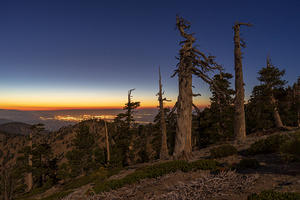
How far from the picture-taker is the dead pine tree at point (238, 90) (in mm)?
16828

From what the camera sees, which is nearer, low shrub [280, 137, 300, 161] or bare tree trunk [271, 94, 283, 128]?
low shrub [280, 137, 300, 161]

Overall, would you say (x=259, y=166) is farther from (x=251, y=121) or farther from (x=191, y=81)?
(x=251, y=121)

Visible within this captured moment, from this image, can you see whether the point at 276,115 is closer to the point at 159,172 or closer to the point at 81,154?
the point at 159,172

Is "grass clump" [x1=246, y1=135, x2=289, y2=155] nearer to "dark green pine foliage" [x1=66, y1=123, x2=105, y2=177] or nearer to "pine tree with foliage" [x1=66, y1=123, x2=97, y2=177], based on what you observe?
"dark green pine foliage" [x1=66, y1=123, x2=105, y2=177]

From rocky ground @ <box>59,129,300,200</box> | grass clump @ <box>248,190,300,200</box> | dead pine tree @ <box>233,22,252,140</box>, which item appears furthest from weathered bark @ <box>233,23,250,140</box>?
grass clump @ <box>248,190,300,200</box>

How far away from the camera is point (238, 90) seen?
58.1ft

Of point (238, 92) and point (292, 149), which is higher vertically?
point (238, 92)

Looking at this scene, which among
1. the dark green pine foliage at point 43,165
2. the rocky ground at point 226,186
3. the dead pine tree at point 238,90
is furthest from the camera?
the dark green pine foliage at point 43,165

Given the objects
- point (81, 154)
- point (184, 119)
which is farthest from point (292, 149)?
point (81, 154)

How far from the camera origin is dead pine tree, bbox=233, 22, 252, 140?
55.2 ft

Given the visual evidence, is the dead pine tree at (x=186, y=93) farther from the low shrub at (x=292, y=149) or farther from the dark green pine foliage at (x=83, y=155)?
the dark green pine foliage at (x=83, y=155)

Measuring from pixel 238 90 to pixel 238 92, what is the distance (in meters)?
0.22

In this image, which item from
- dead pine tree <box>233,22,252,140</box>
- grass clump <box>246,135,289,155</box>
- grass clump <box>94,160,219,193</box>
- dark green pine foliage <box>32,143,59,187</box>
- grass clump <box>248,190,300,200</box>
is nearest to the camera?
grass clump <box>248,190,300,200</box>

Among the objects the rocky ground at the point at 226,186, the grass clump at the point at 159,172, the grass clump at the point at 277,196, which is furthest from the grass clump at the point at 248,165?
the grass clump at the point at 277,196
